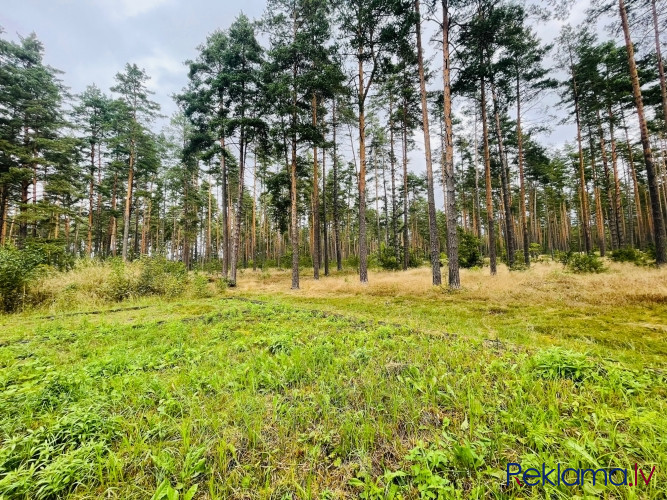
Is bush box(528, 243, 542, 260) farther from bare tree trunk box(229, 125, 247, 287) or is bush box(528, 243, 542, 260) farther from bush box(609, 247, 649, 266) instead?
bare tree trunk box(229, 125, 247, 287)

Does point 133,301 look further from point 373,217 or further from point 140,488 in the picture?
point 373,217

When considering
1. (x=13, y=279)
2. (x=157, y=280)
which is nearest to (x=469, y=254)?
(x=157, y=280)

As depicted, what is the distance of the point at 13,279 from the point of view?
24.0ft

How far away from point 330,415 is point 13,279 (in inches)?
427

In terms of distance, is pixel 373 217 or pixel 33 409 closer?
pixel 33 409

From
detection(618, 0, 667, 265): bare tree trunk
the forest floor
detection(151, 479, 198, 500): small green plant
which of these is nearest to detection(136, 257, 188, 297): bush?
the forest floor

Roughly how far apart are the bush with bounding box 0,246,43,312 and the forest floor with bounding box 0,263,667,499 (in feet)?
15.5

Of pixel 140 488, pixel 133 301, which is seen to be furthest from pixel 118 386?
pixel 133 301

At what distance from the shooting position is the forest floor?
1509 mm

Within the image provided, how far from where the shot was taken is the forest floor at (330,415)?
1.51 metres

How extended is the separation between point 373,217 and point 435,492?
40014mm

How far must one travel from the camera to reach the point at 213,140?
653 inches

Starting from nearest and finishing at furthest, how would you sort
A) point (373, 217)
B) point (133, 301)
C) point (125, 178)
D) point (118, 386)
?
point (118, 386) → point (133, 301) → point (125, 178) → point (373, 217)

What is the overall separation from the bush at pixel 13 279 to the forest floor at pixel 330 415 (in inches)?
186
